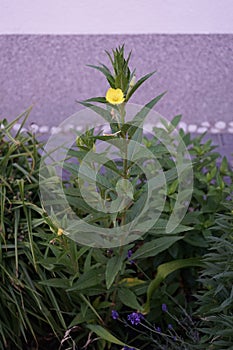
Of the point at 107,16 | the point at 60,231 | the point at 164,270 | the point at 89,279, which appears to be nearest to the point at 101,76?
the point at 107,16

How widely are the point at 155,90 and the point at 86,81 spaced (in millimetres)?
404

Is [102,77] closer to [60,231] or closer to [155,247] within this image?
[155,247]

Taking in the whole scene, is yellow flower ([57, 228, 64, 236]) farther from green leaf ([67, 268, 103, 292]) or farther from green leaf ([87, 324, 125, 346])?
green leaf ([87, 324, 125, 346])

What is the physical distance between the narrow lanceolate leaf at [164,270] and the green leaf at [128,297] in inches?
3.7

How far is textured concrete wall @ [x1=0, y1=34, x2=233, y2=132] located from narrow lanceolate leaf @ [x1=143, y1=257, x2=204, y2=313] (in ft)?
5.10

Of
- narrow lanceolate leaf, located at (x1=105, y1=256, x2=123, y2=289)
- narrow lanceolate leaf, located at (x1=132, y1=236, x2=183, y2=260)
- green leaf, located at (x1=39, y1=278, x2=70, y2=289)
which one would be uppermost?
narrow lanceolate leaf, located at (x1=132, y1=236, x2=183, y2=260)

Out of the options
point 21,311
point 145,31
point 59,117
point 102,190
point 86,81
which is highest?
point 145,31

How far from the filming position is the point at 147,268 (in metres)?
2.09

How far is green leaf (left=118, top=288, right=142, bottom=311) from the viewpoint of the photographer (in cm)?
174

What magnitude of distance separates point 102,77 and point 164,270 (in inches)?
75.7

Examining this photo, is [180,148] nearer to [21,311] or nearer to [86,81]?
[21,311]

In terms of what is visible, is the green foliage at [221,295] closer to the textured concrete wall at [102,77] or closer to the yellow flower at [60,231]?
the yellow flower at [60,231]

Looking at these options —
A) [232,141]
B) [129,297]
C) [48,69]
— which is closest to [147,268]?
[129,297]

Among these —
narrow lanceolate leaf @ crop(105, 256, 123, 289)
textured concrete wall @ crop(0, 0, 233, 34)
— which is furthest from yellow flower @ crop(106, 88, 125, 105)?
textured concrete wall @ crop(0, 0, 233, 34)
